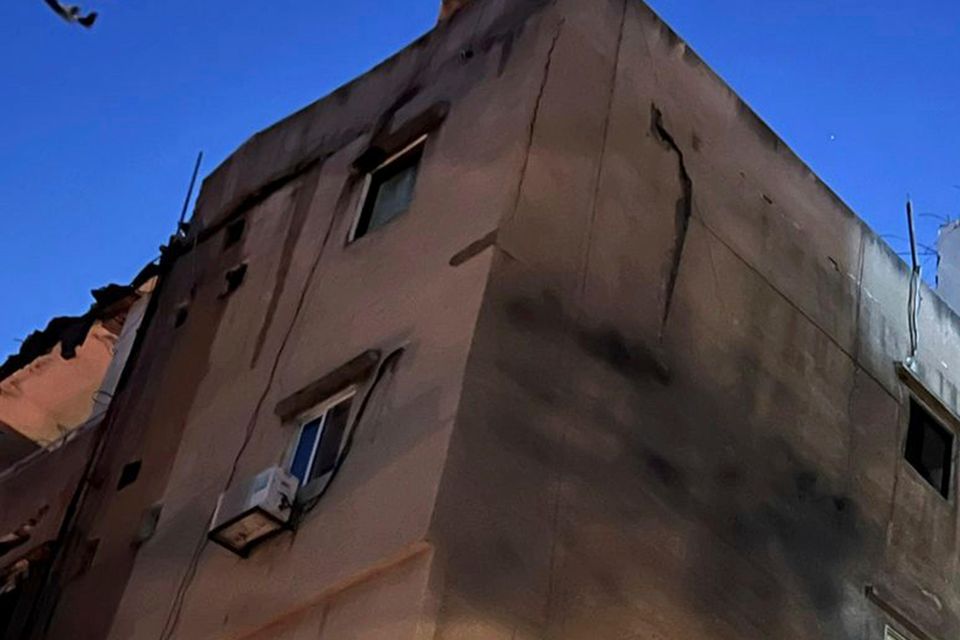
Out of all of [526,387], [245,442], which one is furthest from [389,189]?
[526,387]

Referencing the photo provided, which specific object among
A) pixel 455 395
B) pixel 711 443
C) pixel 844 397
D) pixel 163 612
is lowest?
pixel 163 612

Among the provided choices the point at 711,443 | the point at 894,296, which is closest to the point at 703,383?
the point at 711,443

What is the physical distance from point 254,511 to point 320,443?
91cm

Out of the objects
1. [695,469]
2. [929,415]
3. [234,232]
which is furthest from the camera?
[234,232]

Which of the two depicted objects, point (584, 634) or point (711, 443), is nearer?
point (584, 634)

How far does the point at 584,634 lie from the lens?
1019cm

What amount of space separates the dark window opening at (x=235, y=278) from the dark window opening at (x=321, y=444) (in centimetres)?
298

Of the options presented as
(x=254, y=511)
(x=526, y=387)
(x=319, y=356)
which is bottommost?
(x=254, y=511)

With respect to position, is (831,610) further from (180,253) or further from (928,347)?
(180,253)

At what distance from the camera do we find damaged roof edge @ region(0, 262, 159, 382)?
52.5 ft

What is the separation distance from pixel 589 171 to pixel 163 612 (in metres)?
4.64

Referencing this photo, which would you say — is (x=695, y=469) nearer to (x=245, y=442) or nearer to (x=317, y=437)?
(x=317, y=437)

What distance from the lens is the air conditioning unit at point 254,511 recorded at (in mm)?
10883

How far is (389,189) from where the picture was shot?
44.1 ft
